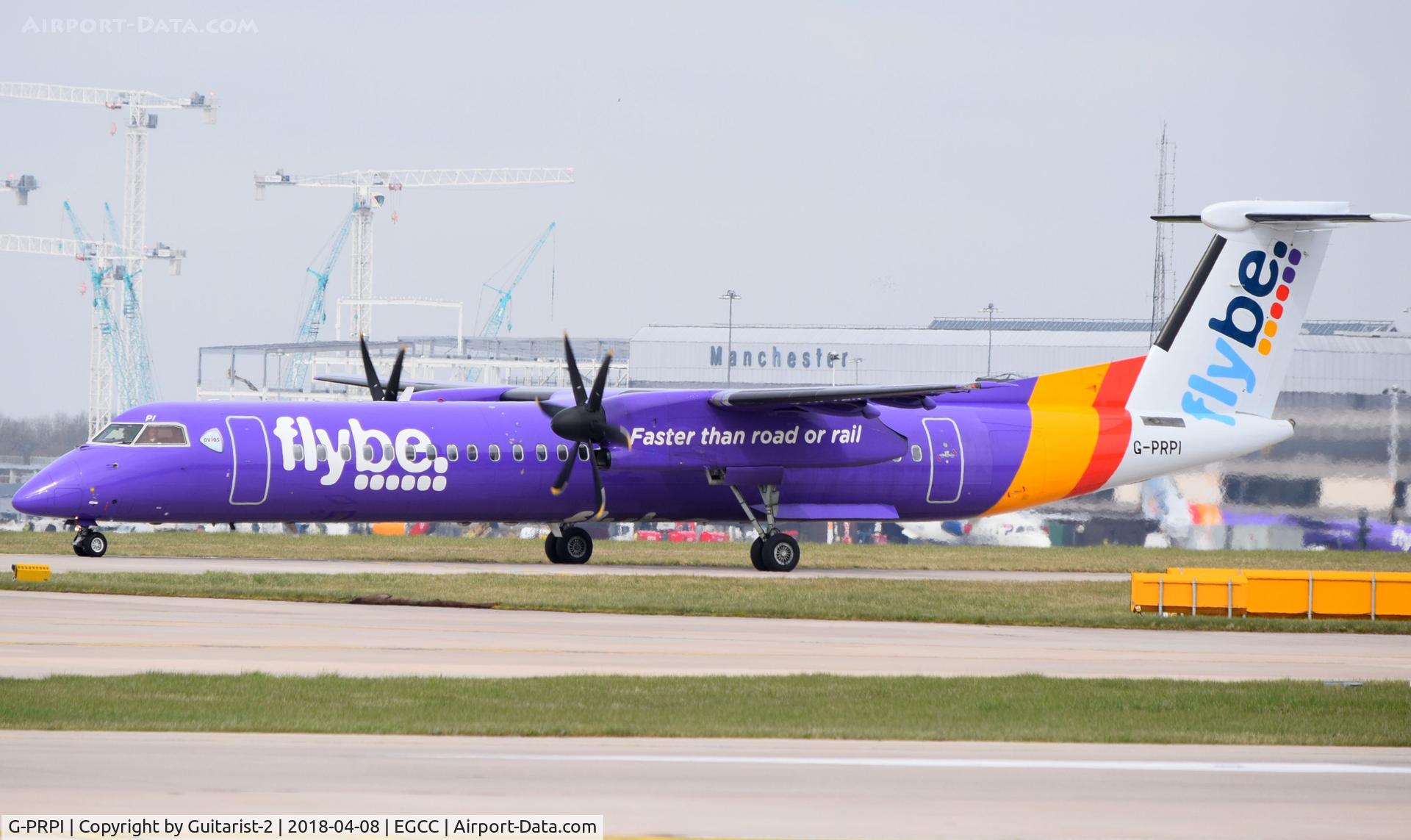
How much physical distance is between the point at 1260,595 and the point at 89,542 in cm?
2125

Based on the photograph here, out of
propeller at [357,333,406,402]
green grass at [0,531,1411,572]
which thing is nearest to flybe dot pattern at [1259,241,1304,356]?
green grass at [0,531,1411,572]

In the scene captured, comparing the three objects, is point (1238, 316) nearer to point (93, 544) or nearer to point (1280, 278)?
point (1280, 278)

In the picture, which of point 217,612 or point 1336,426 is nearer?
point 217,612

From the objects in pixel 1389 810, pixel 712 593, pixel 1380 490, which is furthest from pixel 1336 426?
pixel 1389 810

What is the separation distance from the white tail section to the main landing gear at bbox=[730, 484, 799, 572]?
8.15m

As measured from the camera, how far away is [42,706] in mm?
14023

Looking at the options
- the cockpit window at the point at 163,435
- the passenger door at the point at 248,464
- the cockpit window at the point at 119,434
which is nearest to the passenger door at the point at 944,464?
the passenger door at the point at 248,464

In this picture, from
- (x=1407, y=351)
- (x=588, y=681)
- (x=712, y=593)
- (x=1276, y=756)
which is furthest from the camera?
(x=1407, y=351)

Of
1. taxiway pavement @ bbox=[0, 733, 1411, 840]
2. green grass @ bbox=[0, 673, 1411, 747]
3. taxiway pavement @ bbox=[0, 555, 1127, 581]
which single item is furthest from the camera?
taxiway pavement @ bbox=[0, 555, 1127, 581]

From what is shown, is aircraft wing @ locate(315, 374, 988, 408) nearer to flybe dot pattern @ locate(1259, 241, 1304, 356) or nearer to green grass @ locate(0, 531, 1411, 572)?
green grass @ locate(0, 531, 1411, 572)

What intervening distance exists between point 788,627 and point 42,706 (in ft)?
38.8

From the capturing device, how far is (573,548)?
1430 inches

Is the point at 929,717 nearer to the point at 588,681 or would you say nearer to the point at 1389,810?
the point at 588,681

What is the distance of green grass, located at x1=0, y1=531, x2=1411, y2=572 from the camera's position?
3738 centimetres
